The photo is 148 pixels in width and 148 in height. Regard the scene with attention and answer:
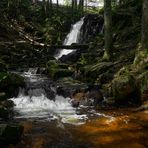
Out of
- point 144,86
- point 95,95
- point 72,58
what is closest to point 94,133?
point 144,86

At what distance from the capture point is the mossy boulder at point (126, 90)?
37.4 feet

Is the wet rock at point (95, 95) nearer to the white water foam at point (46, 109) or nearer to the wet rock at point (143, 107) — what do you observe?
the white water foam at point (46, 109)

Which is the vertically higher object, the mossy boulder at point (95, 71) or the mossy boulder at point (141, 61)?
the mossy boulder at point (141, 61)

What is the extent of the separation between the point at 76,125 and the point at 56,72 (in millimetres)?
6867

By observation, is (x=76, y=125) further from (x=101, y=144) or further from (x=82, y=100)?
(x=82, y=100)

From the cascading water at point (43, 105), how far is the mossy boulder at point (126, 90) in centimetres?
169

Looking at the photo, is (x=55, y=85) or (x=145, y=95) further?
(x=55, y=85)

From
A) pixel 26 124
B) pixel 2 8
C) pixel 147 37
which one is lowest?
pixel 26 124

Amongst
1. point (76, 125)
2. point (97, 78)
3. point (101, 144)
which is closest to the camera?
point (101, 144)

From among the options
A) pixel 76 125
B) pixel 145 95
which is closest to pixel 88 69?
pixel 145 95

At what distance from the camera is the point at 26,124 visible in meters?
9.41

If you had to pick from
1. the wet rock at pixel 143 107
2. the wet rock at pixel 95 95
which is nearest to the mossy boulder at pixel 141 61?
the wet rock at pixel 143 107

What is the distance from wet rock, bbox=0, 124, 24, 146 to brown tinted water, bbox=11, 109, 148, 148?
0.22 m

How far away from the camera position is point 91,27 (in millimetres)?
26031
